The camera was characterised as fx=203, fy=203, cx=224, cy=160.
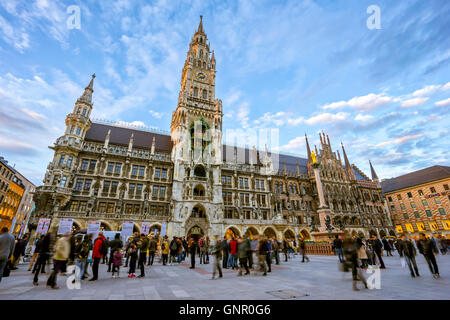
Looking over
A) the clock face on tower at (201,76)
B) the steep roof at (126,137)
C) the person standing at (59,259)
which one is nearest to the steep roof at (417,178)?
the clock face on tower at (201,76)

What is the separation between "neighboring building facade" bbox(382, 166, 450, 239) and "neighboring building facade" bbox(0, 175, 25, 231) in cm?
8668

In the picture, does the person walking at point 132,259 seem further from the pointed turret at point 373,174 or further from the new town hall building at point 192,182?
the pointed turret at point 373,174

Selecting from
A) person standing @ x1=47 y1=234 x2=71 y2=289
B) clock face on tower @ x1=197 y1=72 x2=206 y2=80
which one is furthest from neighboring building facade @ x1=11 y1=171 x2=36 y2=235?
person standing @ x1=47 y1=234 x2=71 y2=289

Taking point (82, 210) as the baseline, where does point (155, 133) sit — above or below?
above

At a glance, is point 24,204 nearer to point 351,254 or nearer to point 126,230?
point 126,230

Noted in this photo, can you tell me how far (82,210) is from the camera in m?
27.4

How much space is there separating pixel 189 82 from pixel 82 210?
29263 mm

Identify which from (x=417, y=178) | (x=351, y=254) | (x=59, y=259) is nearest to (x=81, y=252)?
(x=59, y=259)

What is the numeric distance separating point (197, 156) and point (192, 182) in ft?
16.5

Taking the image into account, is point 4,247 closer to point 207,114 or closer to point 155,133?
point 207,114

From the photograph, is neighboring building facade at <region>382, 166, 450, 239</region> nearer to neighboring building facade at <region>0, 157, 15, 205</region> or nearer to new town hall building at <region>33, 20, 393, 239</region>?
new town hall building at <region>33, 20, 393, 239</region>

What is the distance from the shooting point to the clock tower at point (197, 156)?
30984 millimetres
